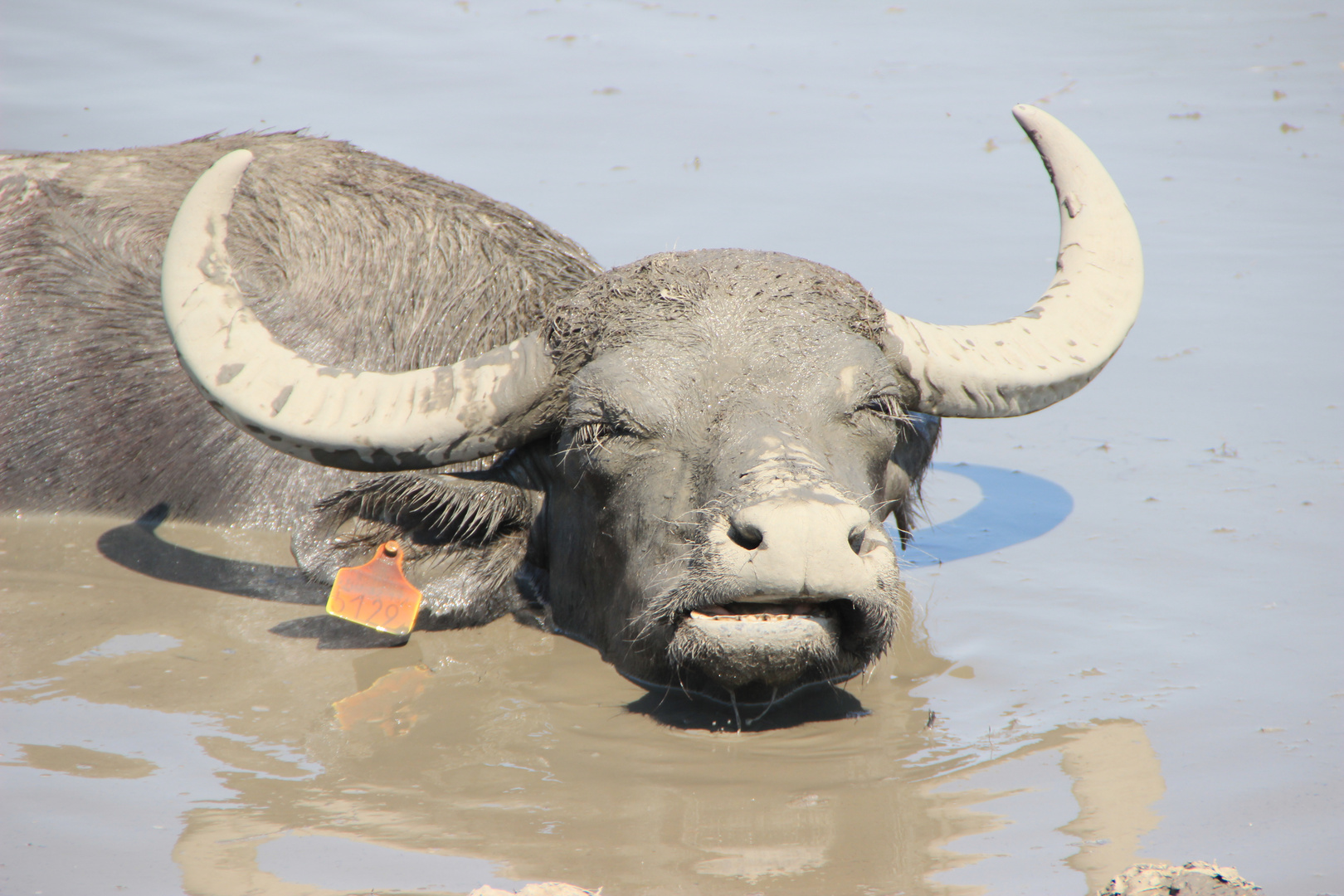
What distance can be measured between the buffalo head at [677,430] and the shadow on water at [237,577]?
201 millimetres

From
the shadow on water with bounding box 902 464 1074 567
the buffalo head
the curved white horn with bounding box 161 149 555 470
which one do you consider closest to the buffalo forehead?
the buffalo head

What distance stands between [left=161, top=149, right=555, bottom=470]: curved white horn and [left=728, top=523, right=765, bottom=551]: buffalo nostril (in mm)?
1009

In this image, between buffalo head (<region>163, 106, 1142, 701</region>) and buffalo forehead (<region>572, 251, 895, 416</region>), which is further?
buffalo forehead (<region>572, 251, 895, 416</region>)

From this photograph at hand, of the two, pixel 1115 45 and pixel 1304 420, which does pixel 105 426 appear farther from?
pixel 1115 45

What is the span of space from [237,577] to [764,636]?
239 cm

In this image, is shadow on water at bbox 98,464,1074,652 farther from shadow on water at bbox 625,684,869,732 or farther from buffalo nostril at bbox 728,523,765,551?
buffalo nostril at bbox 728,523,765,551

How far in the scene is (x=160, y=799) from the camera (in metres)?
3.35

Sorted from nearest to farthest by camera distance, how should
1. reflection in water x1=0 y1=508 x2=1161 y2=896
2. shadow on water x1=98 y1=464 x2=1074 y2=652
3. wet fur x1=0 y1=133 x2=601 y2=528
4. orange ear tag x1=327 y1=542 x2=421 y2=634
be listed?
1. reflection in water x1=0 y1=508 x2=1161 y2=896
2. orange ear tag x1=327 y1=542 x2=421 y2=634
3. shadow on water x1=98 y1=464 x2=1074 y2=652
4. wet fur x1=0 y1=133 x2=601 y2=528

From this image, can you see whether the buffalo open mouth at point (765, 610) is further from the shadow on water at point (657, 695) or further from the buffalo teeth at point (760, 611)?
the shadow on water at point (657, 695)

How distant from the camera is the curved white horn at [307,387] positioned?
13.1 ft

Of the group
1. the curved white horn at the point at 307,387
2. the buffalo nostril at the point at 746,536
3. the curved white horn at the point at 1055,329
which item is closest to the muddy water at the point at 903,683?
the buffalo nostril at the point at 746,536

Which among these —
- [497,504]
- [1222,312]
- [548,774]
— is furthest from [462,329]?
[1222,312]

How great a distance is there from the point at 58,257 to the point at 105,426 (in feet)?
2.71

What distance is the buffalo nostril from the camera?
11.1 ft
